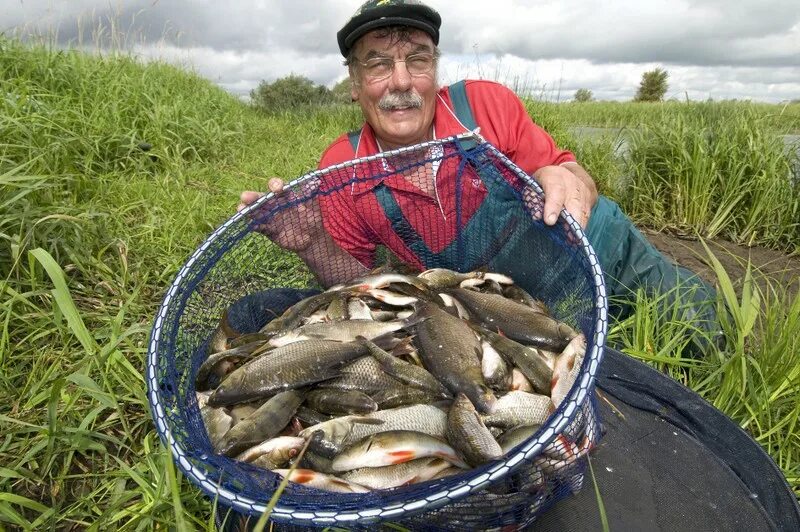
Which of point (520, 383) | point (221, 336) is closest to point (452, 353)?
point (520, 383)

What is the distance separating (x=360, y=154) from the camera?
2.96 meters

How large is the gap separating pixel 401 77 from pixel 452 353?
1.53 metres

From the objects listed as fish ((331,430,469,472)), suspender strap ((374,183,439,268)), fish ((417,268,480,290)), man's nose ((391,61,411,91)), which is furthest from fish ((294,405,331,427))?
man's nose ((391,61,411,91))

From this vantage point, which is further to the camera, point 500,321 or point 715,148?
point 715,148

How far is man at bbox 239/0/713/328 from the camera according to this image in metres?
2.63

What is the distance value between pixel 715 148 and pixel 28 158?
541 centimetres

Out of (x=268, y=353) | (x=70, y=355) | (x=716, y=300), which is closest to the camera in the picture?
(x=268, y=353)

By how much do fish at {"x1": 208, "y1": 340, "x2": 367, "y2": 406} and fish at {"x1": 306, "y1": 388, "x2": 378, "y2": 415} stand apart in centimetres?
6

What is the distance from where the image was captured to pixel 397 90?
2771mm

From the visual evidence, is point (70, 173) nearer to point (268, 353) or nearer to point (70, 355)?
point (70, 355)

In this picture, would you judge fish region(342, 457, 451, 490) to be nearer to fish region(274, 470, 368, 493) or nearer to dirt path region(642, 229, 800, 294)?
fish region(274, 470, 368, 493)

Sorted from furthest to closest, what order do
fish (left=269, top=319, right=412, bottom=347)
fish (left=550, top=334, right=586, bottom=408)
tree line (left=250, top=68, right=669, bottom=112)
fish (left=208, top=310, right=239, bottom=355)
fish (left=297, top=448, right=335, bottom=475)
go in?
tree line (left=250, top=68, right=669, bottom=112)
fish (left=208, top=310, right=239, bottom=355)
fish (left=269, top=319, right=412, bottom=347)
fish (left=550, top=334, right=586, bottom=408)
fish (left=297, top=448, right=335, bottom=475)

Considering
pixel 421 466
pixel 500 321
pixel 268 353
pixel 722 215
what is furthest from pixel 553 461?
pixel 722 215

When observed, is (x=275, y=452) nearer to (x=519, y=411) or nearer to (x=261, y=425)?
(x=261, y=425)
